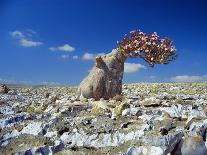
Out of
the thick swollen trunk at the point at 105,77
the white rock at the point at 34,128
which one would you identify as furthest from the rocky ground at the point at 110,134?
the thick swollen trunk at the point at 105,77

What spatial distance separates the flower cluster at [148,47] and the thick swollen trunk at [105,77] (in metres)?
0.65

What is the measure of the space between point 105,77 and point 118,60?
4.65 ft

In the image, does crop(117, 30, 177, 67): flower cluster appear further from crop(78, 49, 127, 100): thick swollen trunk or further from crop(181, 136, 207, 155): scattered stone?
crop(181, 136, 207, 155): scattered stone

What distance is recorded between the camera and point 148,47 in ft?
89.9

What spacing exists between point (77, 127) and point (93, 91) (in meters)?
13.4

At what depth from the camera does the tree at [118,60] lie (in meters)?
26.9

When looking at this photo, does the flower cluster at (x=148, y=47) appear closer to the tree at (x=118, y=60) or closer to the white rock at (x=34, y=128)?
the tree at (x=118, y=60)

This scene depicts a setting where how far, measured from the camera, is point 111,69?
27.0 m

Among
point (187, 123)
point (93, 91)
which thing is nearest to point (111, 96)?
point (93, 91)

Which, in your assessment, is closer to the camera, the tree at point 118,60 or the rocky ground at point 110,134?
the rocky ground at point 110,134

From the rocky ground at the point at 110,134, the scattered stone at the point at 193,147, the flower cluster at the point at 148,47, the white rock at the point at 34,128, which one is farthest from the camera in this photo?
the flower cluster at the point at 148,47

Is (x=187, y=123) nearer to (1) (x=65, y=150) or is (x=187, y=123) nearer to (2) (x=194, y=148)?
(2) (x=194, y=148)

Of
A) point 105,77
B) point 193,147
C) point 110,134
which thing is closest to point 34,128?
point 110,134

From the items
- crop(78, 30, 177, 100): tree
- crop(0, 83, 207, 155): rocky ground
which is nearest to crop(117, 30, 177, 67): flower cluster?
crop(78, 30, 177, 100): tree
